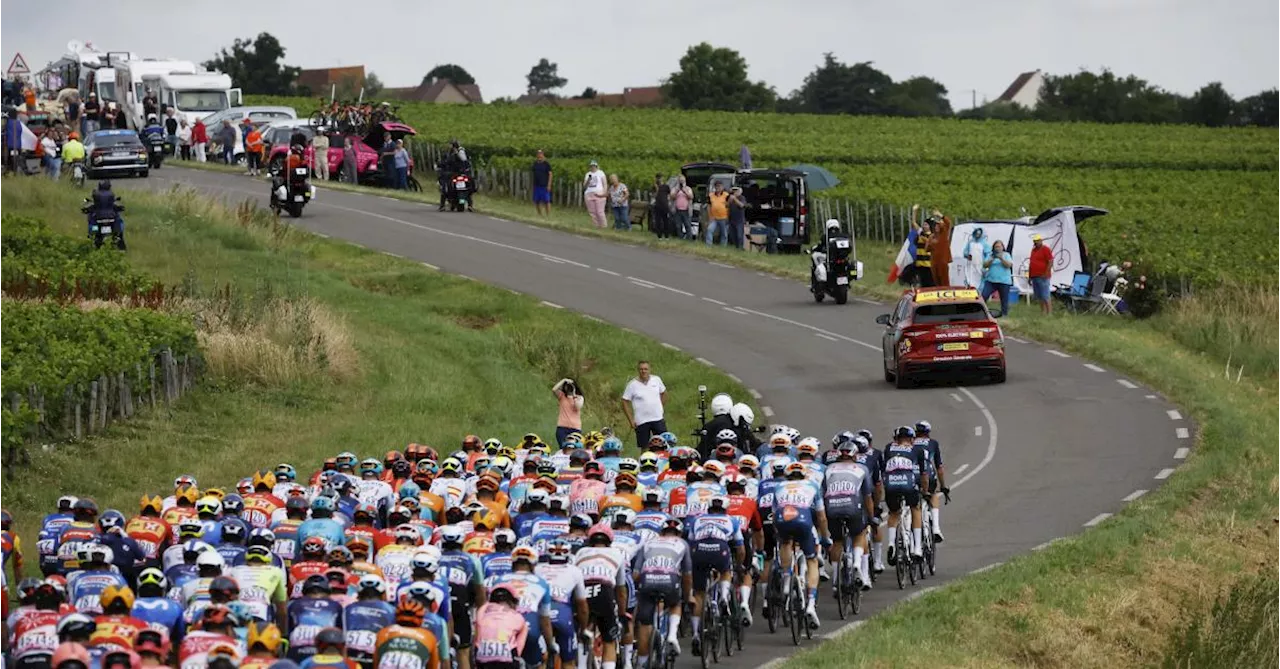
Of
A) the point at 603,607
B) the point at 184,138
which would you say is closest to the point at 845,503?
the point at 603,607

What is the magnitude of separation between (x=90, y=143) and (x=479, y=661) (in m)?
46.6

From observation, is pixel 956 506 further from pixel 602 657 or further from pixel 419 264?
pixel 419 264

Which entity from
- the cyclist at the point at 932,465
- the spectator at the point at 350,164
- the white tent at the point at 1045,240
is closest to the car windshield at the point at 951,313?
the white tent at the point at 1045,240

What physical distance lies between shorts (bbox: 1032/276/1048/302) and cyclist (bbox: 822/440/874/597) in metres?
21.4

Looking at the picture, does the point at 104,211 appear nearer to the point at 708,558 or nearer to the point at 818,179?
the point at 818,179

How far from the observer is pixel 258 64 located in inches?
5394

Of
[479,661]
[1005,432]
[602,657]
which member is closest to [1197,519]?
[1005,432]

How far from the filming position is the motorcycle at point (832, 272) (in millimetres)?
43875

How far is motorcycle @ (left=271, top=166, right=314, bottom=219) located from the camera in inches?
2088

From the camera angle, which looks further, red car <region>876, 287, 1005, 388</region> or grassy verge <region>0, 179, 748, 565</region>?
red car <region>876, 287, 1005, 388</region>

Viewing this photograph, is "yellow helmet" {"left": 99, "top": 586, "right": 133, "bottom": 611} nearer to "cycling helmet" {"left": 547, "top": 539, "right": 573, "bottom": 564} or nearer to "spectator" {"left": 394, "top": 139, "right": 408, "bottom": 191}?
"cycling helmet" {"left": 547, "top": 539, "right": 573, "bottom": 564}

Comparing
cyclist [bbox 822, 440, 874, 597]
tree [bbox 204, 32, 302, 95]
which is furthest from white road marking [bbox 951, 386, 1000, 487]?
tree [bbox 204, 32, 302, 95]

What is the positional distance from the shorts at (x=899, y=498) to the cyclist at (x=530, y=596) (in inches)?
267

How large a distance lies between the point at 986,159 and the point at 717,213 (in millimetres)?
43385
